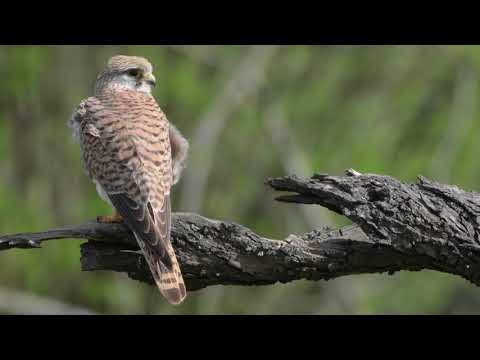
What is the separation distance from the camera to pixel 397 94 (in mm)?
11477

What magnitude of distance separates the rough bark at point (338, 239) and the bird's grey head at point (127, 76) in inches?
54.1

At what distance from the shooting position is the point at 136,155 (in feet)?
15.8

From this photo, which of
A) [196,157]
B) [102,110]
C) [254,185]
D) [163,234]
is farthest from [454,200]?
[254,185]

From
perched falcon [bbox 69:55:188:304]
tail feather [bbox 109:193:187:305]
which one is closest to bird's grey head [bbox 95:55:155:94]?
perched falcon [bbox 69:55:188:304]

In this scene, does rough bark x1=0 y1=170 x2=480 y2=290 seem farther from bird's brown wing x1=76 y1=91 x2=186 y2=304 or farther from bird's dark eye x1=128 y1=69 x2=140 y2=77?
bird's dark eye x1=128 y1=69 x2=140 y2=77

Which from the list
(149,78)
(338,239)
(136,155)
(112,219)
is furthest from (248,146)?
(338,239)

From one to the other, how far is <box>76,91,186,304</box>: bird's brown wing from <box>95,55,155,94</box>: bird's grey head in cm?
18

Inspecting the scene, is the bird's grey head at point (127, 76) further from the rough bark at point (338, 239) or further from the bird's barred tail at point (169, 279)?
the bird's barred tail at point (169, 279)

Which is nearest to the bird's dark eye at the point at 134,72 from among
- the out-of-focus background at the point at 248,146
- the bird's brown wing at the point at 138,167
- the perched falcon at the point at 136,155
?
the perched falcon at the point at 136,155

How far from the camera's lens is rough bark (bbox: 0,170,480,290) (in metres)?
4.11

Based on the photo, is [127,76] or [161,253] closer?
[161,253]

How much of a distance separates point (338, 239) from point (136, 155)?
1109 mm

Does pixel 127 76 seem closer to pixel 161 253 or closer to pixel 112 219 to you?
pixel 112 219

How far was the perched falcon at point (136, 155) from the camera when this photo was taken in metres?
4.29
